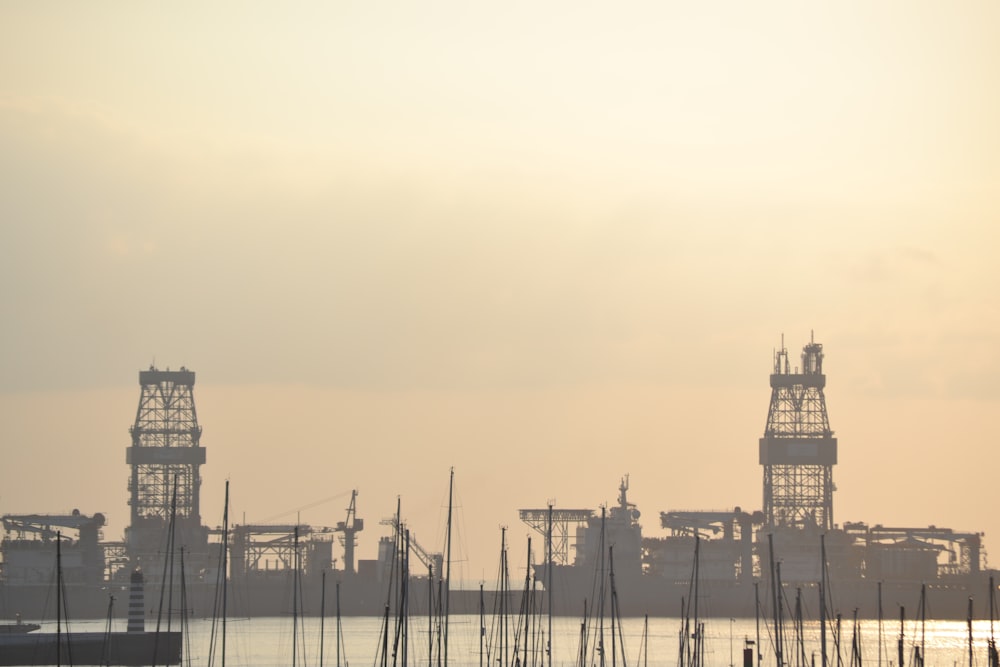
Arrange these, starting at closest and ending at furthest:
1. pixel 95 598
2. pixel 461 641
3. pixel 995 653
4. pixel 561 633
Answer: pixel 995 653 → pixel 461 641 → pixel 561 633 → pixel 95 598

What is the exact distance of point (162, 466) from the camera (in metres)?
194

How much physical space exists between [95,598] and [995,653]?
15124cm

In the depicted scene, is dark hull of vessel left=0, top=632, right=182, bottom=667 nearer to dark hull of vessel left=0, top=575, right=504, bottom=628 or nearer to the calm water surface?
the calm water surface

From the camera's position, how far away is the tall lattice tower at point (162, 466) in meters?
194

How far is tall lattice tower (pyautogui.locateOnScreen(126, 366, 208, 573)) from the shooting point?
19350 cm

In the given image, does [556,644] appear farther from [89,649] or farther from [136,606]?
[89,649]

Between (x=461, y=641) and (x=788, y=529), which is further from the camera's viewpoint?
(x=788, y=529)

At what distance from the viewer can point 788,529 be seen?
200 m

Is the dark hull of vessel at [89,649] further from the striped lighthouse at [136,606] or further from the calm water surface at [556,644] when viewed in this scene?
the calm water surface at [556,644]

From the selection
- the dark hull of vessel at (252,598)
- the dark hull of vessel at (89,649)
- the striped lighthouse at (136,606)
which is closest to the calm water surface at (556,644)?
the dark hull of vessel at (89,649)

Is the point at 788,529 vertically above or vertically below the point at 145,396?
below

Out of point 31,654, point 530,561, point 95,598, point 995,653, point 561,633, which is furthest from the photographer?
point 95,598

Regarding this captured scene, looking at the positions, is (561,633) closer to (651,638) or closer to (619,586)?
(651,638)

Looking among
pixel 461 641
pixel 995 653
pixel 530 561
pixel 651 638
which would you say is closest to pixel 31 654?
pixel 530 561
